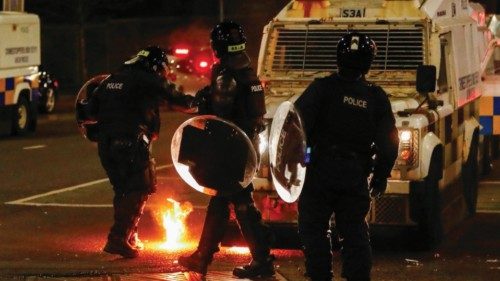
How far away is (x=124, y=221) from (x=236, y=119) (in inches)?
60.0

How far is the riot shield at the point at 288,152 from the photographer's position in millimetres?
7551

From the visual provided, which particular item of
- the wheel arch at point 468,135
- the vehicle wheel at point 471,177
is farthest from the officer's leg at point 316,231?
the vehicle wheel at point 471,177

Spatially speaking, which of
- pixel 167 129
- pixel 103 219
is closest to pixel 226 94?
pixel 103 219

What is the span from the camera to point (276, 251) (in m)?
10.4

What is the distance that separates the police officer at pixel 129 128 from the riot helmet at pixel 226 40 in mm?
734

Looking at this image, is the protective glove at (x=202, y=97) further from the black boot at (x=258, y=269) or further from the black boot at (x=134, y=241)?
the black boot at (x=134, y=241)

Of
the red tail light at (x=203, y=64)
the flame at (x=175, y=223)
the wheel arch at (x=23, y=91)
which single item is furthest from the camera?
the red tail light at (x=203, y=64)

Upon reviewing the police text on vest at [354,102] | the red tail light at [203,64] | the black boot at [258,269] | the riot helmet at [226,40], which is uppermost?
the riot helmet at [226,40]

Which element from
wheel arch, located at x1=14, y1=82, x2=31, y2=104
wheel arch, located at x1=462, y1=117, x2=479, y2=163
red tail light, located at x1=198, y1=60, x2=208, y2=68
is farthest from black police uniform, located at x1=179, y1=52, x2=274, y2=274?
red tail light, located at x1=198, y1=60, x2=208, y2=68

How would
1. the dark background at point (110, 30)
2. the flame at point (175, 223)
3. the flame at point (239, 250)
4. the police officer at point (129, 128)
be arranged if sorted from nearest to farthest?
the police officer at point (129, 128), the flame at point (239, 250), the flame at point (175, 223), the dark background at point (110, 30)

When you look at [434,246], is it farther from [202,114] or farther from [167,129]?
[167,129]

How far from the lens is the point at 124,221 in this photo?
9828 millimetres

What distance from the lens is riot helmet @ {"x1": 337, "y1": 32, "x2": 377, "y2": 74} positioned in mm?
7559

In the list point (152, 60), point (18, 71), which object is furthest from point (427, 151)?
point (18, 71)
